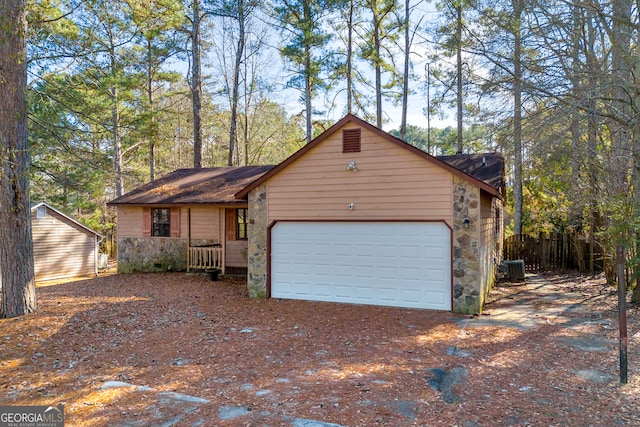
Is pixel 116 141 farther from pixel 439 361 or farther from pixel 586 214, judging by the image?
pixel 586 214

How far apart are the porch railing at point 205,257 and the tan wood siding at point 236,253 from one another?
38 centimetres

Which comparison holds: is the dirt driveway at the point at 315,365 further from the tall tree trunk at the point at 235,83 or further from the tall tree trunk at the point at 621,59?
the tall tree trunk at the point at 235,83

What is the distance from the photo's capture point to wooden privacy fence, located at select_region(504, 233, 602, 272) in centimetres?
1362

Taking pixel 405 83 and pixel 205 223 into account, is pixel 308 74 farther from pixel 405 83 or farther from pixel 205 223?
pixel 205 223

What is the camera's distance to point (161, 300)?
984 cm

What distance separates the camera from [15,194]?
7.92 meters

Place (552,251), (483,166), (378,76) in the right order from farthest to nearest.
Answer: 1. (378,76)
2. (552,251)
3. (483,166)

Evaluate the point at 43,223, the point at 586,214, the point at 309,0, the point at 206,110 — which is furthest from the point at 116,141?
the point at 586,214

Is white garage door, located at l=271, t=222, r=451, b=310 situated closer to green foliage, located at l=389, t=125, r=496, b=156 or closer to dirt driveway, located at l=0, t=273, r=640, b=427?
dirt driveway, located at l=0, t=273, r=640, b=427

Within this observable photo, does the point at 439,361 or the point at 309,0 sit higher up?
the point at 309,0

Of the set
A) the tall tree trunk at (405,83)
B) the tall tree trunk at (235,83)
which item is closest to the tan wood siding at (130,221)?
the tall tree trunk at (235,83)

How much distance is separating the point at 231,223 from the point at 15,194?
21.9 ft

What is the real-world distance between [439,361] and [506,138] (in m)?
5.82

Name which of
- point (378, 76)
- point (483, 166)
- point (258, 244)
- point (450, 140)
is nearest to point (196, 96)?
point (378, 76)
